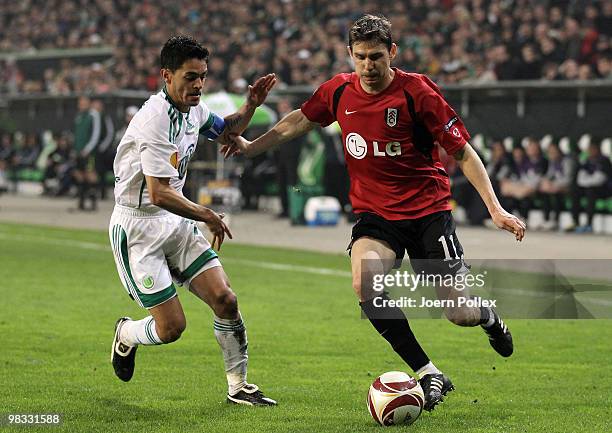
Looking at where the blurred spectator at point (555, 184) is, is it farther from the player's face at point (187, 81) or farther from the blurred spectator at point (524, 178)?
the player's face at point (187, 81)

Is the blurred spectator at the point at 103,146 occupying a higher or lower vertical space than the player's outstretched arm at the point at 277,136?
lower

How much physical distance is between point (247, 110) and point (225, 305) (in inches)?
54.5

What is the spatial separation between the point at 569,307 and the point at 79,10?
1260 inches

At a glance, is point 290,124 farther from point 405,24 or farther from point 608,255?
point 405,24

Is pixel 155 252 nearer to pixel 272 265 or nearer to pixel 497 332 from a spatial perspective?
pixel 497 332

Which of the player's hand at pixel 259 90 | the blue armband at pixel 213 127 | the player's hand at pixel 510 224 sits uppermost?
the player's hand at pixel 259 90

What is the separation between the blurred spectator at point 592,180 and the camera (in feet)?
66.4

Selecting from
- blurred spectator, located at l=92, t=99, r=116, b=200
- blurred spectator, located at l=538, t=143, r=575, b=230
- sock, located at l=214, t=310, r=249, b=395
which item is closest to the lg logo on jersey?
sock, located at l=214, t=310, r=249, b=395

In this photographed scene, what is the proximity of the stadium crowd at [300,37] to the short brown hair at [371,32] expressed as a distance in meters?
14.3

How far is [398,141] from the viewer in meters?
7.38

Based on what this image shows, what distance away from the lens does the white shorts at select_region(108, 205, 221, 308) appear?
7.45m

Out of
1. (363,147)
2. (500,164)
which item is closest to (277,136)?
(363,147)

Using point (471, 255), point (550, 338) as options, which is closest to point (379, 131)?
point (550, 338)

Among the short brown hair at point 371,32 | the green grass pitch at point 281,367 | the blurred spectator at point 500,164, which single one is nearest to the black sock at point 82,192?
the blurred spectator at point 500,164
